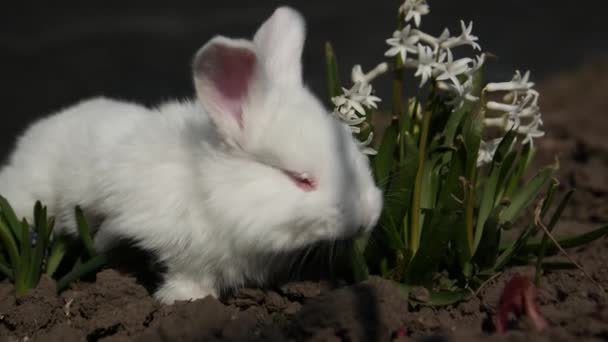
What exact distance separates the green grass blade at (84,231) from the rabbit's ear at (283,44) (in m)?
1.11

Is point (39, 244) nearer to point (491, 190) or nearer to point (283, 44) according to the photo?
point (283, 44)

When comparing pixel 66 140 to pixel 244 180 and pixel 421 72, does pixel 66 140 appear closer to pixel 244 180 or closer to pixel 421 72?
pixel 244 180

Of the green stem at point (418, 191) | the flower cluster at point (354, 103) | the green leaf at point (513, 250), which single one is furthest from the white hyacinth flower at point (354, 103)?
the green leaf at point (513, 250)

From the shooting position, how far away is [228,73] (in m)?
3.36

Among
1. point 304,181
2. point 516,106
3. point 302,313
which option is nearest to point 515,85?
point 516,106

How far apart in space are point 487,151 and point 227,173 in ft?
4.24

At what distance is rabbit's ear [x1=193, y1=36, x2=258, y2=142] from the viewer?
3273 mm

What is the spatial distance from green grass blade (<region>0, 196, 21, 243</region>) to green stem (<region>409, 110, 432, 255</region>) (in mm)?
1895

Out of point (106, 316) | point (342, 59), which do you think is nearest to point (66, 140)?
point (106, 316)

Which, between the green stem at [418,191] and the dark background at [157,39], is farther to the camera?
the dark background at [157,39]

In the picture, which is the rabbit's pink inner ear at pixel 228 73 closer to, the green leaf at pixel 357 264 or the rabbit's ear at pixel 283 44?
the rabbit's ear at pixel 283 44

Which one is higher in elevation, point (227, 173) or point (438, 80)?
point (438, 80)

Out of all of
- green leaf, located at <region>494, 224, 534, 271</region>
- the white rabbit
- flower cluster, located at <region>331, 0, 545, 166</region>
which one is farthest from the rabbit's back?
green leaf, located at <region>494, 224, 534, 271</region>

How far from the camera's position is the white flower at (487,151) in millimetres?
3877
